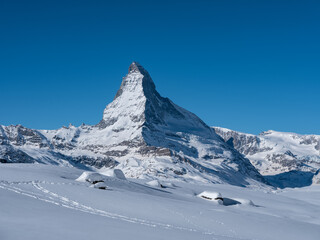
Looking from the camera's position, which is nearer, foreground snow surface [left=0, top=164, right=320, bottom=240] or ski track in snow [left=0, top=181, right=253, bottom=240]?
foreground snow surface [left=0, top=164, right=320, bottom=240]

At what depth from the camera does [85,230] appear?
20172 millimetres

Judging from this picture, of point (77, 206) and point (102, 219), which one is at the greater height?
point (77, 206)

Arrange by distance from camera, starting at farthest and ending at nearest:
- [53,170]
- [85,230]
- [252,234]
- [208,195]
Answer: [208,195] < [53,170] < [252,234] < [85,230]

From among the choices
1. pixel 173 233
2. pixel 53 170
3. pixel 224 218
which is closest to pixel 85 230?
pixel 173 233

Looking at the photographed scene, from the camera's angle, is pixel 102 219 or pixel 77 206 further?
pixel 77 206

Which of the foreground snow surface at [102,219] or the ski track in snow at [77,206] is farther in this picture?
the ski track in snow at [77,206]

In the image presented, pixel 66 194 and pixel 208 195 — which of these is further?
pixel 208 195

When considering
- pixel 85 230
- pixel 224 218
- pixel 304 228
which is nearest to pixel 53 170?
pixel 224 218

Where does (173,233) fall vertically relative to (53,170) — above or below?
below

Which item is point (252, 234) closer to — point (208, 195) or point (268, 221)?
point (268, 221)

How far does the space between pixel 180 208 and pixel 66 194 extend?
35.0 feet

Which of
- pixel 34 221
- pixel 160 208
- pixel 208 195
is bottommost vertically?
pixel 34 221

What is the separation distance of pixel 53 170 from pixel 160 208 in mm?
27592

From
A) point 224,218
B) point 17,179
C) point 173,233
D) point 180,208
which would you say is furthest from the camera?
point 17,179
